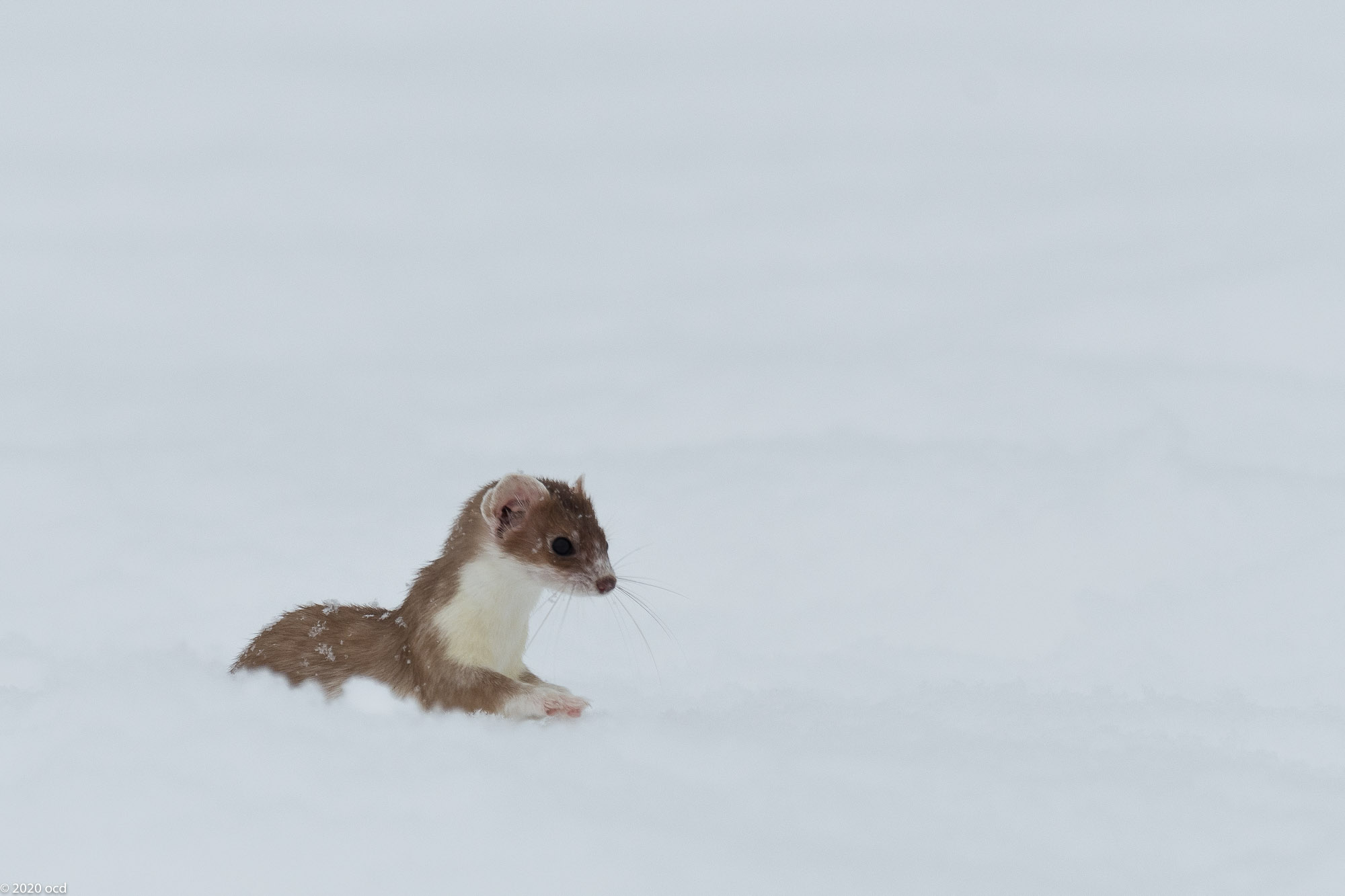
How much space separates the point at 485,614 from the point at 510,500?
2.19 ft

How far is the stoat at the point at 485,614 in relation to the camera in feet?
31.1

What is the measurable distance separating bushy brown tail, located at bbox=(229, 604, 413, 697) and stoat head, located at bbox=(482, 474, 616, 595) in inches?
35.0

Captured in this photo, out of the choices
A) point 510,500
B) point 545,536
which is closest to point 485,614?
point 545,536

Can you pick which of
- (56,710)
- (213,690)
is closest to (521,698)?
(213,690)

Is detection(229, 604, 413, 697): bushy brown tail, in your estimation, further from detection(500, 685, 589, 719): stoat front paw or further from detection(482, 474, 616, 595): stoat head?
detection(482, 474, 616, 595): stoat head

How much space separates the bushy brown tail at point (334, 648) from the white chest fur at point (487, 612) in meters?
0.36

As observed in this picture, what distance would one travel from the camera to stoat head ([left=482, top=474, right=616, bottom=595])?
9.69 meters

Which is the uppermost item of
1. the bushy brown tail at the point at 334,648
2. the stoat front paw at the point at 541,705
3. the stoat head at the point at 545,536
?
the stoat head at the point at 545,536

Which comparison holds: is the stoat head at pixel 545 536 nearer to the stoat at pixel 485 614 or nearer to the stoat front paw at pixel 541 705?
the stoat at pixel 485 614

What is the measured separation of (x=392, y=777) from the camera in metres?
8.05

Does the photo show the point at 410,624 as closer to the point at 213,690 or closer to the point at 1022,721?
the point at 213,690

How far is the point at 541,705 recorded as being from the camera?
30.7 feet

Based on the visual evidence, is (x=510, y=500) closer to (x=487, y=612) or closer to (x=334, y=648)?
(x=487, y=612)

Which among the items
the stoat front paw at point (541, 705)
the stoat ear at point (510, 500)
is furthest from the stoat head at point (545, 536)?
the stoat front paw at point (541, 705)
